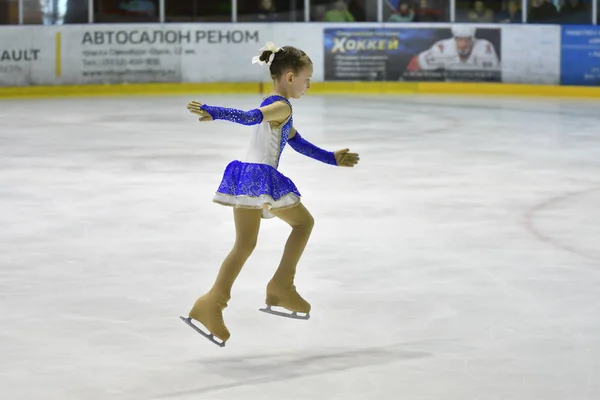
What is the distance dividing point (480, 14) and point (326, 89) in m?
2.74

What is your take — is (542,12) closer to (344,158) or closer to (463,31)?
(463,31)

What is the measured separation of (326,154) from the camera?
207 inches

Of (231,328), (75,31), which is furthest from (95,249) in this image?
(75,31)

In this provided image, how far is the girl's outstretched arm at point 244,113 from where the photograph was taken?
4.59 m

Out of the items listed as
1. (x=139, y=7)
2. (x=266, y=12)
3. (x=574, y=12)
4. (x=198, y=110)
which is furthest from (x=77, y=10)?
(x=198, y=110)

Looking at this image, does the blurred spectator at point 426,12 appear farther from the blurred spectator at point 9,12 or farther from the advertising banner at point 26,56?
the blurred spectator at point 9,12

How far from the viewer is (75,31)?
19.4m

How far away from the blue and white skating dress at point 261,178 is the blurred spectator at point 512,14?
598 inches

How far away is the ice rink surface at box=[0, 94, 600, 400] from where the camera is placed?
4672 millimetres

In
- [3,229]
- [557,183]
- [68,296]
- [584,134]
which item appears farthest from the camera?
[584,134]

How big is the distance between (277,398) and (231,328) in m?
1.09

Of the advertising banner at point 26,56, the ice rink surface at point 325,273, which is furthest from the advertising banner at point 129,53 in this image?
the ice rink surface at point 325,273

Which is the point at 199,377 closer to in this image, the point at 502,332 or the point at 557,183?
the point at 502,332

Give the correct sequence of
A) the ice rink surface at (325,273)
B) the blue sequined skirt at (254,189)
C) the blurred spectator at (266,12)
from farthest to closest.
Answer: the blurred spectator at (266,12) → the blue sequined skirt at (254,189) → the ice rink surface at (325,273)
